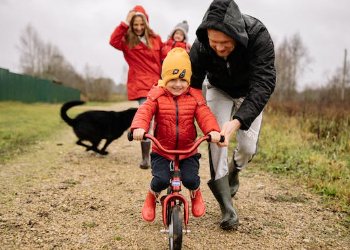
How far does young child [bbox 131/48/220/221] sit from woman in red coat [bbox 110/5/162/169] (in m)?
2.53

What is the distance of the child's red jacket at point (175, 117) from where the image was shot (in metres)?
2.83

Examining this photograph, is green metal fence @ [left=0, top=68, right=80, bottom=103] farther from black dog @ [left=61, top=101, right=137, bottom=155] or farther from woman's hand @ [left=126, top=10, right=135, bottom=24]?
woman's hand @ [left=126, top=10, right=135, bottom=24]

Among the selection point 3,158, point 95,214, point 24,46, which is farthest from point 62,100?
point 95,214

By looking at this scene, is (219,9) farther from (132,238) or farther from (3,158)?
(3,158)

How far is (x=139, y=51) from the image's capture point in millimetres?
5379

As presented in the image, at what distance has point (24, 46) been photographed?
50156 mm

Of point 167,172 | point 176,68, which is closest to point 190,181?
point 167,172

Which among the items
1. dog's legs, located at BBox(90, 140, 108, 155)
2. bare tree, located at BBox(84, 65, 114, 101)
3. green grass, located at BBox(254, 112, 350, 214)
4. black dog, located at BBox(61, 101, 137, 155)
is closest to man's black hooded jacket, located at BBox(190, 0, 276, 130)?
green grass, located at BBox(254, 112, 350, 214)

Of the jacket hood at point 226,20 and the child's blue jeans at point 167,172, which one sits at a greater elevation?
the jacket hood at point 226,20

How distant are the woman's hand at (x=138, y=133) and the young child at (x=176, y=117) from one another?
0.19 m

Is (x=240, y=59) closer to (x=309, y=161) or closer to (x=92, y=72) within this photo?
→ (x=309, y=161)

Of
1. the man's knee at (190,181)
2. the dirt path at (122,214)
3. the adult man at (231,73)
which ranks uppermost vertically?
the adult man at (231,73)

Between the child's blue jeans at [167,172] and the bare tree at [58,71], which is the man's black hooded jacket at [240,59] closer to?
the child's blue jeans at [167,172]

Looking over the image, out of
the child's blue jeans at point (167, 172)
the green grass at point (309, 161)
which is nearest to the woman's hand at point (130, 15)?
the child's blue jeans at point (167, 172)
